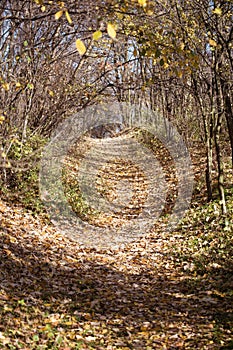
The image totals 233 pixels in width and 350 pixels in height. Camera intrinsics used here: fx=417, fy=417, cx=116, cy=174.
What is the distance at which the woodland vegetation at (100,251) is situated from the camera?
4.57 meters

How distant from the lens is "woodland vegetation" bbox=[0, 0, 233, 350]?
457 centimetres

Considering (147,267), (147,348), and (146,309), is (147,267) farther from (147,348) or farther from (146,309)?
(147,348)

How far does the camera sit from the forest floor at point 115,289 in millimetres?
4676

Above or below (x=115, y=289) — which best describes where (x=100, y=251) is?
above

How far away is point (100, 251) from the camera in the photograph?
26.9 ft

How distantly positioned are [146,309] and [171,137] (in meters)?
12.4

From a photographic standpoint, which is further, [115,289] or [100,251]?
[100,251]

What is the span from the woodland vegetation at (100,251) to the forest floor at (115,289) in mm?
20

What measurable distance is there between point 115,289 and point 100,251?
1.92 metres

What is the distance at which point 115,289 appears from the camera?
249 inches

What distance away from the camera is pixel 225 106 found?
9.16 meters

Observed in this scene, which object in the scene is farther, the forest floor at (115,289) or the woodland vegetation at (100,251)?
the forest floor at (115,289)

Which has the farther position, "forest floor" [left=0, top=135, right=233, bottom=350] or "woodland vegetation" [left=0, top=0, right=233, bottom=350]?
"forest floor" [left=0, top=135, right=233, bottom=350]

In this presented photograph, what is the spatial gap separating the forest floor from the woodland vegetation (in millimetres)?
20
